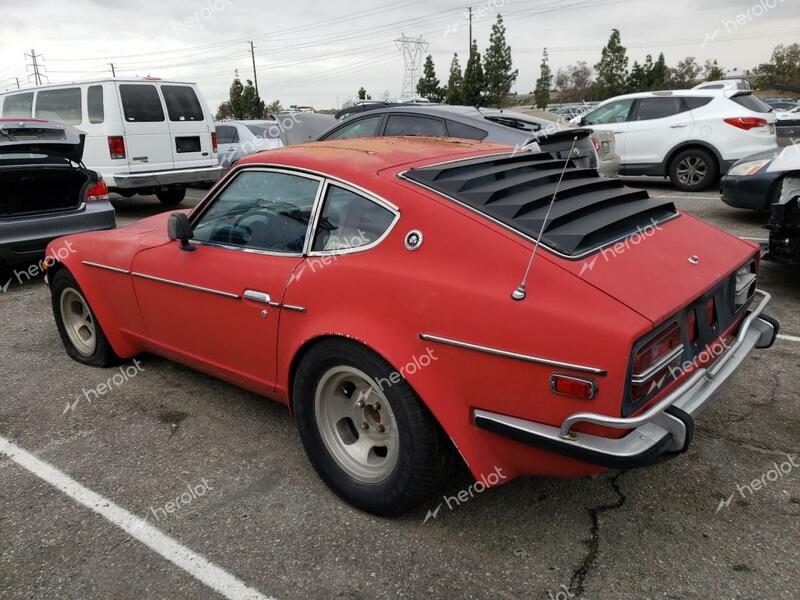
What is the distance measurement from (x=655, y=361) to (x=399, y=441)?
3.28 ft

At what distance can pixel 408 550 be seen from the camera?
2430mm

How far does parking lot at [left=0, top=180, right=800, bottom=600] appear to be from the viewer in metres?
2.27

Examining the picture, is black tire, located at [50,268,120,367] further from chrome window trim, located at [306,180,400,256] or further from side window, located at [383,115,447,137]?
side window, located at [383,115,447,137]

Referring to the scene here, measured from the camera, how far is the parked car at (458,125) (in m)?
6.49

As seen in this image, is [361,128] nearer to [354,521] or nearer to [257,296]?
[257,296]

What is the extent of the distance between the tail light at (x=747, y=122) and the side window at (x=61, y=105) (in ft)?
34.6

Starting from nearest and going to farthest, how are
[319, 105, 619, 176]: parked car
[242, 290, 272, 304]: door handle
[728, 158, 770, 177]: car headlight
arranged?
[242, 290, 272, 304]: door handle
[319, 105, 619, 176]: parked car
[728, 158, 770, 177]: car headlight

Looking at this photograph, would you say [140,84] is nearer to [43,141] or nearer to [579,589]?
[43,141]

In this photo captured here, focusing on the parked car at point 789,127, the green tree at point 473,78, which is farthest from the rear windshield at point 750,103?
the green tree at point 473,78

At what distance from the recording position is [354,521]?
8.55 feet

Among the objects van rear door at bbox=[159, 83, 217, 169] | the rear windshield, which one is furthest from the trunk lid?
the rear windshield

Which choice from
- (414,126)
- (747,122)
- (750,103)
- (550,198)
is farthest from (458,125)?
(750,103)

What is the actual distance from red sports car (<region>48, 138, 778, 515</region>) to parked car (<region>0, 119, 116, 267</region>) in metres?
3.39

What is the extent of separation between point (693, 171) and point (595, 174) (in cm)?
855
